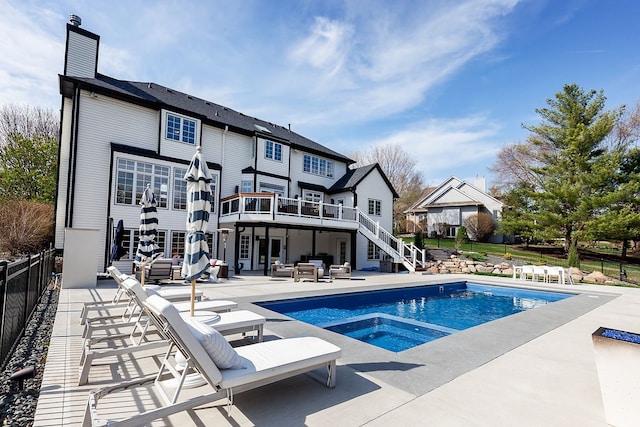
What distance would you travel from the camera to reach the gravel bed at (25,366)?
119 inches

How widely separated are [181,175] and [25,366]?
12.9m

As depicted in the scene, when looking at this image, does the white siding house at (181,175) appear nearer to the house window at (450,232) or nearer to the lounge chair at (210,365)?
A: the lounge chair at (210,365)

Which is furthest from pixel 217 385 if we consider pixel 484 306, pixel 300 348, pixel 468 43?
pixel 468 43

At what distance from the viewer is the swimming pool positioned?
23.3 ft

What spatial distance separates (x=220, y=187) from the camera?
1734 centimetres

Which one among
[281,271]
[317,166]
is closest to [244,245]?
[281,271]

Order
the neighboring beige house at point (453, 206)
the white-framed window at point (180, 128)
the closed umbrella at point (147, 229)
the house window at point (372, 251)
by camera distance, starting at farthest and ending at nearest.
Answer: the neighboring beige house at point (453, 206), the house window at point (372, 251), the white-framed window at point (180, 128), the closed umbrella at point (147, 229)

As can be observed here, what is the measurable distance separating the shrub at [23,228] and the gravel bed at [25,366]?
455 inches

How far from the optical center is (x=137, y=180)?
14.8m

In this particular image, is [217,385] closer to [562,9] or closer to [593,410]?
[593,410]

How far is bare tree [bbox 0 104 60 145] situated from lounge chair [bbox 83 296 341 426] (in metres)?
30.8

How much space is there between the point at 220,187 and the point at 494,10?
14.3 metres

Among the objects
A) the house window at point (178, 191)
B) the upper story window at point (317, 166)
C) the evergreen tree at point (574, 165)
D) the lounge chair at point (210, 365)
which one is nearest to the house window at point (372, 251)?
the upper story window at point (317, 166)

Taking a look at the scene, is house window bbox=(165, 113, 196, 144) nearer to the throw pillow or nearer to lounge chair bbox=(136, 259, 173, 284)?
lounge chair bbox=(136, 259, 173, 284)
